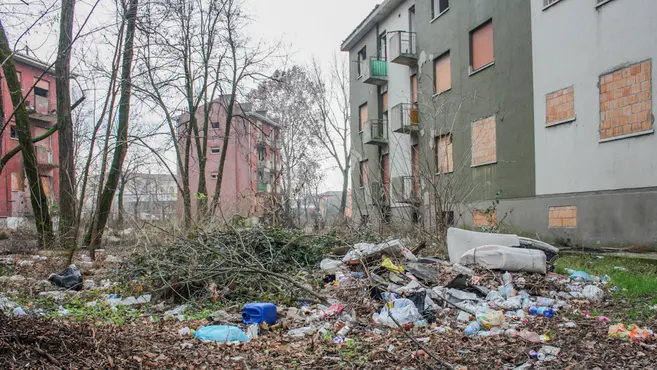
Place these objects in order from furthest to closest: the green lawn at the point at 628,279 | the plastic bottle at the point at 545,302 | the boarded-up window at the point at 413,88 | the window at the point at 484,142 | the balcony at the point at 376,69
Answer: the balcony at the point at 376,69
the boarded-up window at the point at 413,88
the window at the point at 484,142
the plastic bottle at the point at 545,302
the green lawn at the point at 628,279

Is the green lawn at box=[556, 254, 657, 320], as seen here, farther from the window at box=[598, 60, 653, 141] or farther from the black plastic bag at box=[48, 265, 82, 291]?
the black plastic bag at box=[48, 265, 82, 291]

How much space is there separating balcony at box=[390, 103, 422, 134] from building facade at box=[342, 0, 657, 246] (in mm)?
83

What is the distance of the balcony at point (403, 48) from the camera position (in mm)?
18125

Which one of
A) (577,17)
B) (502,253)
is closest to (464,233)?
(502,253)

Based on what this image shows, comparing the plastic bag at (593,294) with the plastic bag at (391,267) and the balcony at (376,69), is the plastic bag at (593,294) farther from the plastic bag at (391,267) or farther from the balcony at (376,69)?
the balcony at (376,69)

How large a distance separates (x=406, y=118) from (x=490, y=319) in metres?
14.1

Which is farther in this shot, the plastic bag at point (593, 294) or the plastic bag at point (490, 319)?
the plastic bag at point (593, 294)

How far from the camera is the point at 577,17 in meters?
10.6

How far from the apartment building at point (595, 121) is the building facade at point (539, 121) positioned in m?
0.02

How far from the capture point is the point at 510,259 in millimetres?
6672

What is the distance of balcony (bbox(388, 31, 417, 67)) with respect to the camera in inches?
714

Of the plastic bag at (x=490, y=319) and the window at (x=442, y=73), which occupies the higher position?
the window at (x=442, y=73)

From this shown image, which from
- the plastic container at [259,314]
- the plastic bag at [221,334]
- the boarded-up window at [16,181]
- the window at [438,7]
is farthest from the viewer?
the boarded-up window at [16,181]

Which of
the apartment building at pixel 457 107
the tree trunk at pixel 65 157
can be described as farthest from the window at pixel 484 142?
the tree trunk at pixel 65 157
